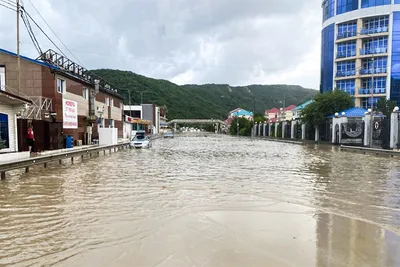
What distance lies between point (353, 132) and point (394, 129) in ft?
28.0

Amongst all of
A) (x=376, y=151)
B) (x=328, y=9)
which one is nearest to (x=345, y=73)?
(x=328, y=9)

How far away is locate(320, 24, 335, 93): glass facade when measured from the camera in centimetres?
6738

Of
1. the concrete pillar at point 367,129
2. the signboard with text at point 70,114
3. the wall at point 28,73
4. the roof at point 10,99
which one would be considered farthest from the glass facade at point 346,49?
the roof at point 10,99

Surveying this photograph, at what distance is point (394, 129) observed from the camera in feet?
88.3

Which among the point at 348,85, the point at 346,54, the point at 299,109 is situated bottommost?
the point at 299,109

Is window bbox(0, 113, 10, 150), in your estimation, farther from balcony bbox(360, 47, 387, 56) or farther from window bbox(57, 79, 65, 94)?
balcony bbox(360, 47, 387, 56)

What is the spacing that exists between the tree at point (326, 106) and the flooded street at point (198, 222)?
→ 1320 inches

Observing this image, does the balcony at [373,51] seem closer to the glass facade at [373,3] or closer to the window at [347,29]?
the window at [347,29]

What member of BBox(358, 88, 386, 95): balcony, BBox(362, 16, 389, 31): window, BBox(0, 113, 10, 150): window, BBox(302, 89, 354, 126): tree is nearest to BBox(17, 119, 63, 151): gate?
BBox(0, 113, 10, 150): window

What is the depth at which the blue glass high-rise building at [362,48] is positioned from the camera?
59781mm

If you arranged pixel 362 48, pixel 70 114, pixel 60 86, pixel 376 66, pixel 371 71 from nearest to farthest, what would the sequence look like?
pixel 60 86, pixel 70 114, pixel 371 71, pixel 376 66, pixel 362 48

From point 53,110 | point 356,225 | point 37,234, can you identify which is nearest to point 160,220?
point 37,234

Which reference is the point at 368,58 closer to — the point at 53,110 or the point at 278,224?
the point at 53,110

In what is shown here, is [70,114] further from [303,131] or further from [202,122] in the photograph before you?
[202,122]
